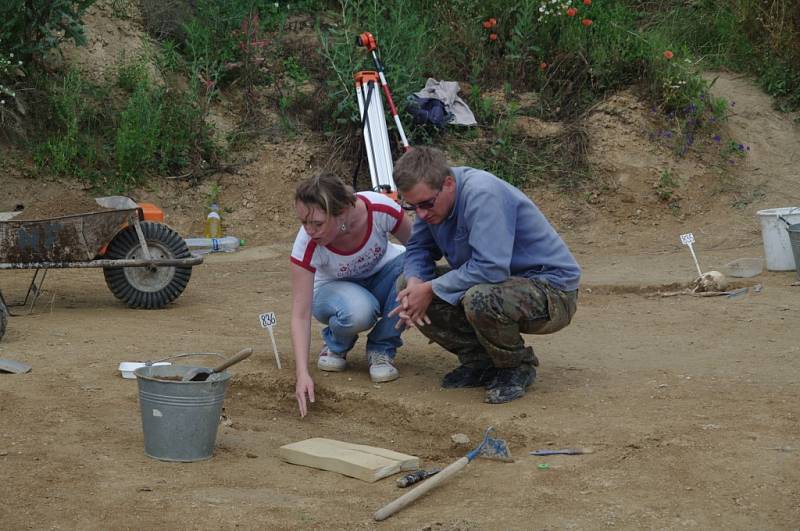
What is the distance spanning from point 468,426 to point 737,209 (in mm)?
6663

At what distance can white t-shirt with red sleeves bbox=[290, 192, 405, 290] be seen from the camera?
14.8ft

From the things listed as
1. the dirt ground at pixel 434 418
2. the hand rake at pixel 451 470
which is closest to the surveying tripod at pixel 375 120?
the dirt ground at pixel 434 418

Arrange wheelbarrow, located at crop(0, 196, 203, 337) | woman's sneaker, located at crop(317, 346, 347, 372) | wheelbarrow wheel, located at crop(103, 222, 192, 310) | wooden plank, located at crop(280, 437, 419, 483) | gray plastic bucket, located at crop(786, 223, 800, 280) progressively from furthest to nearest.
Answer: gray plastic bucket, located at crop(786, 223, 800, 280)
wheelbarrow wheel, located at crop(103, 222, 192, 310)
wheelbarrow, located at crop(0, 196, 203, 337)
woman's sneaker, located at crop(317, 346, 347, 372)
wooden plank, located at crop(280, 437, 419, 483)

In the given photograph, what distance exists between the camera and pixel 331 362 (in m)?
5.01

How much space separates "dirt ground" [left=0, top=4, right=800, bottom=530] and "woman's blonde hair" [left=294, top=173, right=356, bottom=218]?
0.95 m

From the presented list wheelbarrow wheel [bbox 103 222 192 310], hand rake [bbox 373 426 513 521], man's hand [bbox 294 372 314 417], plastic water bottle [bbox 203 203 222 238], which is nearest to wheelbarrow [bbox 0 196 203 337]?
wheelbarrow wheel [bbox 103 222 192 310]

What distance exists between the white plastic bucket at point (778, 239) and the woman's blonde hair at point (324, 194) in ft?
14.4

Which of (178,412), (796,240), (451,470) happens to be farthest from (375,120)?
(451,470)

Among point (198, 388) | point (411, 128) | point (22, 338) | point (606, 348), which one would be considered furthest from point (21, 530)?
point (411, 128)

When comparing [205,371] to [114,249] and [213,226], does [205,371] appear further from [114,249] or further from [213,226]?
[213,226]

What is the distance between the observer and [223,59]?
10.9m

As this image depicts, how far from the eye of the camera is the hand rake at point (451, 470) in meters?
3.22

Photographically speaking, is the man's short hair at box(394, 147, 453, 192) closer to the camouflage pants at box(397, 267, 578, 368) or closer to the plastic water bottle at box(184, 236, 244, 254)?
the camouflage pants at box(397, 267, 578, 368)

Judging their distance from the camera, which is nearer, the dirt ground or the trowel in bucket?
the dirt ground
